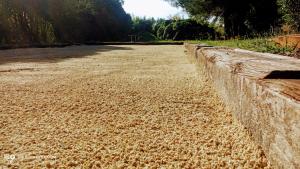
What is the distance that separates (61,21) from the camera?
1727 cm

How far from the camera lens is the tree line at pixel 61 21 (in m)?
13.6

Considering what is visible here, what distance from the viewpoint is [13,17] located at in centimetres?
1384

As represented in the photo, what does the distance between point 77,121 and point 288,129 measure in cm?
98

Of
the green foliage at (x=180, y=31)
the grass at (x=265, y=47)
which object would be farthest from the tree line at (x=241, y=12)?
the grass at (x=265, y=47)

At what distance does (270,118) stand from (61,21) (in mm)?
17322

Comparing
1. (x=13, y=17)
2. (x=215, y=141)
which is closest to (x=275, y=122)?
(x=215, y=141)

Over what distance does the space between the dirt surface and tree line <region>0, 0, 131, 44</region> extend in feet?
38.1

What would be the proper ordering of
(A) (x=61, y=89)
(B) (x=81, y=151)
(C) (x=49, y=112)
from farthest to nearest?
(A) (x=61, y=89) → (C) (x=49, y=112) → (B) (x=81, y=151)

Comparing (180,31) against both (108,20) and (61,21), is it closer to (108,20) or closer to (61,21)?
(108,20)

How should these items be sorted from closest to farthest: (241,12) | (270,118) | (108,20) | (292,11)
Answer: (270,118) < (292,11) < (241,12) < (108,20)

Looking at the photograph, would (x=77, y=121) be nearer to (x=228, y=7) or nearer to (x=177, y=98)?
(x=177, y=98)

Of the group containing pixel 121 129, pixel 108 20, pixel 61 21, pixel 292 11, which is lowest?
pixel 121 129

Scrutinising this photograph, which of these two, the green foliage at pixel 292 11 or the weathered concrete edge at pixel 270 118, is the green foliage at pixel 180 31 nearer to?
the green foliage at pixel 292 11

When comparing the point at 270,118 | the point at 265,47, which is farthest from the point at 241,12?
the point at 270,118
